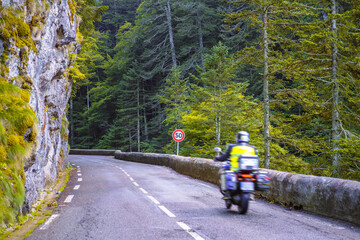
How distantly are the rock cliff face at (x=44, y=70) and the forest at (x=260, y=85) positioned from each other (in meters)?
4.78

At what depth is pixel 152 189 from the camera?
12.0 meters

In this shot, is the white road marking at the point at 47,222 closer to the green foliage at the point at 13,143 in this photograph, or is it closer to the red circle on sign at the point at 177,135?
the green foliage at the point at 13,143

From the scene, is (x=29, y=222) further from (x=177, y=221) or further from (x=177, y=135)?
(x=177, y=135)

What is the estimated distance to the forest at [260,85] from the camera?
591 inches

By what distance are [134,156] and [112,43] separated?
39.5m

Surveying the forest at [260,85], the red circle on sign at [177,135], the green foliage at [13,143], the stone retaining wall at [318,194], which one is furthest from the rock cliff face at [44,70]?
the red circle on sign at [177,135]

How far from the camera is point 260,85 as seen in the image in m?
31.7

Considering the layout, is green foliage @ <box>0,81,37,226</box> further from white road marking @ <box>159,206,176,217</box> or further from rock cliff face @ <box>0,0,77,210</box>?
Result: white road marking @ <box>159,206,176,217</box>

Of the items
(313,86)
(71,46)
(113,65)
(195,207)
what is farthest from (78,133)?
(195,207)

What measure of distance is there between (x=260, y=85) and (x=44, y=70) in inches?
938

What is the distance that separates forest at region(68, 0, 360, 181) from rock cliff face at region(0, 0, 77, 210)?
15.7ft

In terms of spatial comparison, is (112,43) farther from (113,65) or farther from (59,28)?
(59,28)

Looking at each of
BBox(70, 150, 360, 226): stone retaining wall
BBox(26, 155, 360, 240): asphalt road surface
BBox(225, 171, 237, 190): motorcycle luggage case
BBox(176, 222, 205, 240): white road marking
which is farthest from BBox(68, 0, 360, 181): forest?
BBox(176, 222, 205, 240): white road marking

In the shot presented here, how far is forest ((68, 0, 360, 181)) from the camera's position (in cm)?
1502
